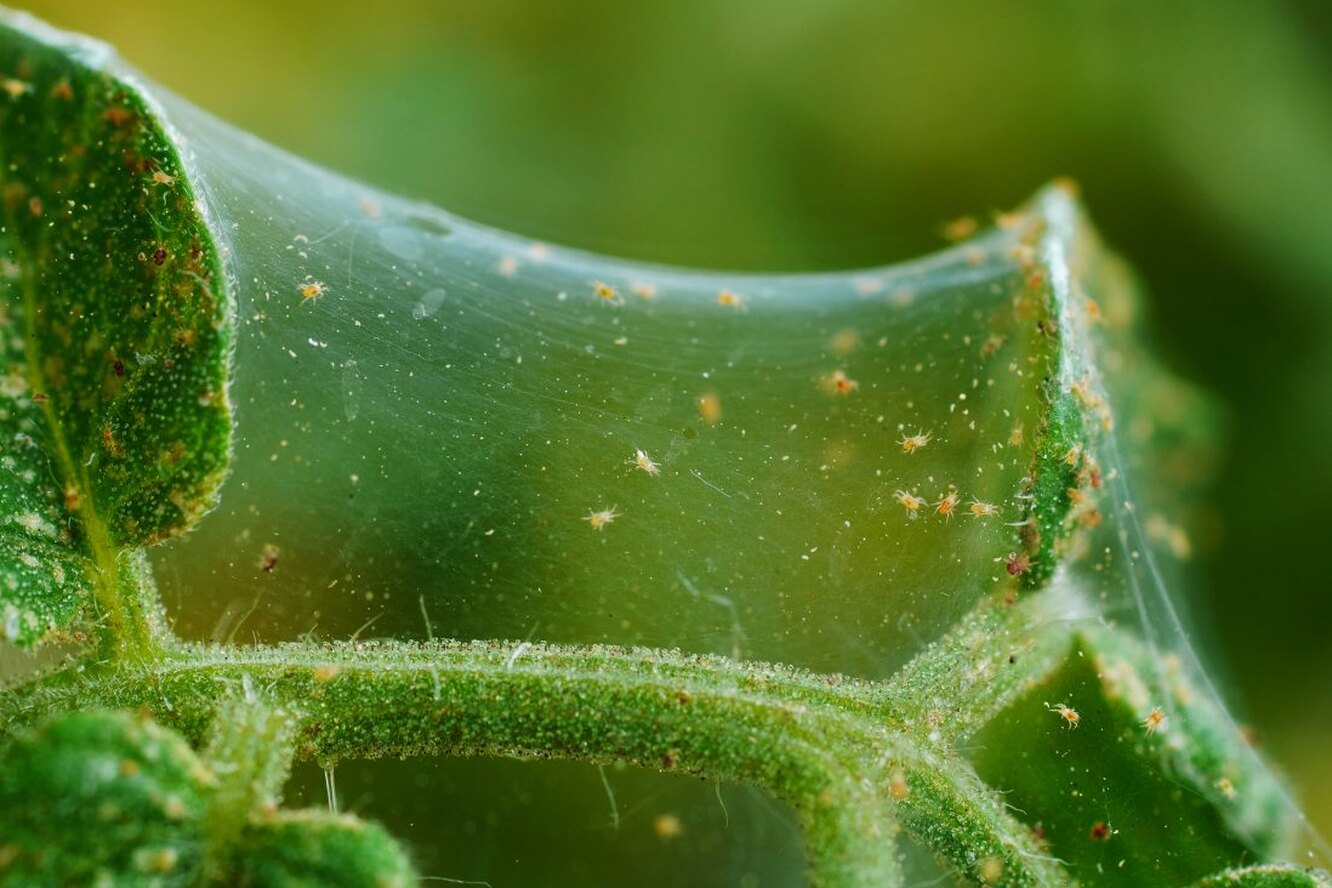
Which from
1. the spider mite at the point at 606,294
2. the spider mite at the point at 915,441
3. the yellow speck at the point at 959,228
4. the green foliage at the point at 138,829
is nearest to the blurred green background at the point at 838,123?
the yellow speck at the point at 959,228

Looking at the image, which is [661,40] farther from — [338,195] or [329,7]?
[338,195]

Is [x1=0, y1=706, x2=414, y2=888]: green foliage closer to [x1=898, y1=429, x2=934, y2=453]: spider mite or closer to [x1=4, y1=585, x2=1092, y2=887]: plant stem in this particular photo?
[x1=4, y1=585, x2=1092, y2=887]: plant stem

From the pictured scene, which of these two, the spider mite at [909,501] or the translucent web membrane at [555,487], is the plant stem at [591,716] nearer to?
the translucent web membrane at [555,487]

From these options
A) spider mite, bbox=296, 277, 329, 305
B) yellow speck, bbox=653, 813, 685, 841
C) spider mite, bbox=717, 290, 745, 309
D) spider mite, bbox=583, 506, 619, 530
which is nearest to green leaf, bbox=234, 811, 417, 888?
spider mite, bbox=583, 506, 619, 530

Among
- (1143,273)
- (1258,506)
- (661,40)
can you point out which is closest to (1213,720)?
(1258,506)

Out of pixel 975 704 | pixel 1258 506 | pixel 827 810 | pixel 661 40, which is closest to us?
pixel 827 810

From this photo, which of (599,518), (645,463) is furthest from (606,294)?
(599,518)
